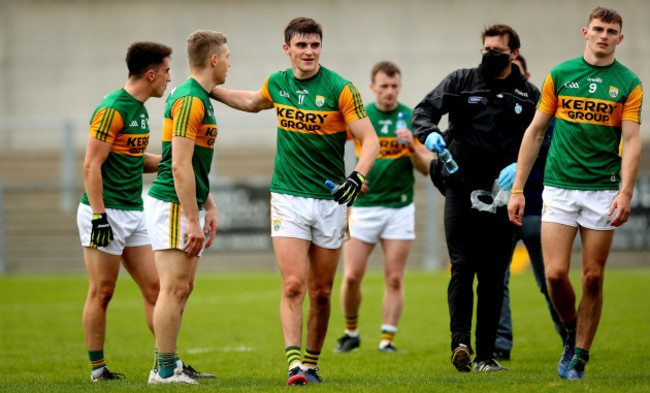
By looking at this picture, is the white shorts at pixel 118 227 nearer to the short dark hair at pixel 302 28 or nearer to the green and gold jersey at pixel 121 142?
the green and gold jersey at pixel 121 142

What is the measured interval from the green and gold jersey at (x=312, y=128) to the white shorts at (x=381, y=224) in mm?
2951

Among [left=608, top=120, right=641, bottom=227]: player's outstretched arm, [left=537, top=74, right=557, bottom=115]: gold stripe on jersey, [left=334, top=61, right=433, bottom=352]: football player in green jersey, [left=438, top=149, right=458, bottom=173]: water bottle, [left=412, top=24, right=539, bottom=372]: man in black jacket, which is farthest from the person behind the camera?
[left=334, top=61, right=433, bottom=352]: football player in green jersey

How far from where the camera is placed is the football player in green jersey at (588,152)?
6148 millimetres

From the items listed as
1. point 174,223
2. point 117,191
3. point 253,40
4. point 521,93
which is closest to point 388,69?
point 521,93

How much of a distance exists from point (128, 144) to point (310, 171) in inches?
64.0

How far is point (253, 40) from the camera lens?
79.9 feet

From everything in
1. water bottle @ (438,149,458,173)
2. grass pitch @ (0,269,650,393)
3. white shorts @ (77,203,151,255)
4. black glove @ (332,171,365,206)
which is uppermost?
water bottle @ (438,149,458,173)

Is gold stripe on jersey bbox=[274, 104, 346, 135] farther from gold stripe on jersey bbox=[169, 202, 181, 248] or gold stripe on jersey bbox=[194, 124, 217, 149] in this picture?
gold stripe on jersey bbox=[169, 202, 181, 248]

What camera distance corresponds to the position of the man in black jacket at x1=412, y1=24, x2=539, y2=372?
689 centimetres

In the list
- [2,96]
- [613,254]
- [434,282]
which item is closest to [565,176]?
[434,282]

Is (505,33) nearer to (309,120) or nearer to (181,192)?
(309,120)

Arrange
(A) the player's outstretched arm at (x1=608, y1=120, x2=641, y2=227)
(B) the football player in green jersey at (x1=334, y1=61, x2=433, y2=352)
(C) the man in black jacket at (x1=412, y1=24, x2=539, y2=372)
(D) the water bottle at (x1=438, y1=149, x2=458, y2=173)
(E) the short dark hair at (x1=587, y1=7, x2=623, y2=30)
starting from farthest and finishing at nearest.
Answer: (B) the football player in green jersey at (x1=334, y1=61, x2=433, y2=352) < (C) the man in black jacket at (x1=412, y1=24, x2=539, y2=372) < (D) the water bottle at (x1=438, y1=149, x2=458, y2=173) < (E) the short dark hair at (x1=587, y1=7, x2=623, y2=30) < (A) the player's outstretched arm at (x1=608, y1=120, x2=641, y2=227)

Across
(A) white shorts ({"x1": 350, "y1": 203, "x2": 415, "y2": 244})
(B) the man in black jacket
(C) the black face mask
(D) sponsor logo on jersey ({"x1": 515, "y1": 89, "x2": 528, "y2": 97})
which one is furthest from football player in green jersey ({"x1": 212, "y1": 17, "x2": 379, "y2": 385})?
(A) white shorts ({"x1": 350, "y1": 203, "x2": 415, "y2": 244})

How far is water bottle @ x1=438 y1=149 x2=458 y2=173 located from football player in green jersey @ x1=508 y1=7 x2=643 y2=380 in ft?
1.74
